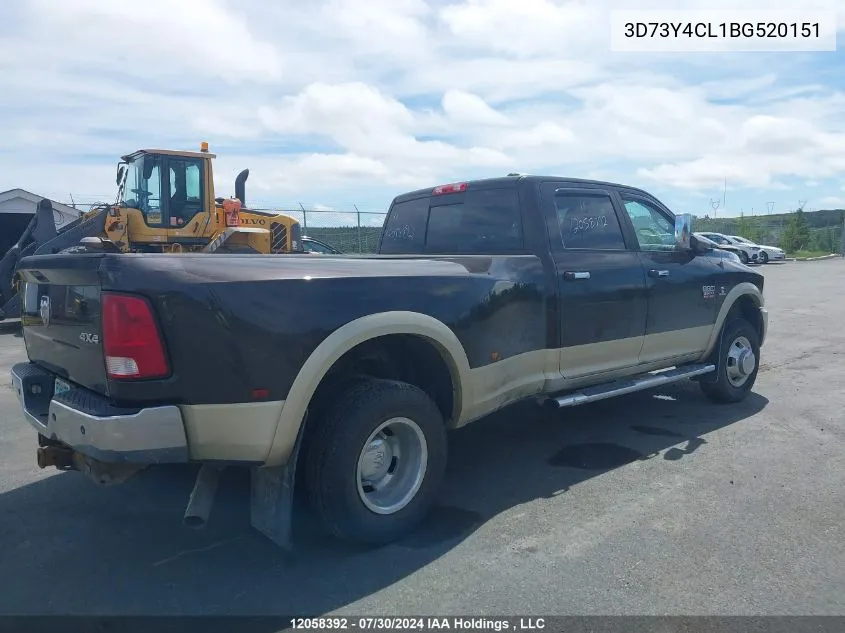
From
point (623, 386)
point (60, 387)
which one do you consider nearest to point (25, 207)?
point (60, 387)

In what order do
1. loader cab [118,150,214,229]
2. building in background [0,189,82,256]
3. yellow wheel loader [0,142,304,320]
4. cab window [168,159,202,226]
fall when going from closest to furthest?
yellow wheel loader [0,142,304,320] → loader cab [118,150,214,229] → cab window [168,159,202,226] → building in background [0,189,82,256]

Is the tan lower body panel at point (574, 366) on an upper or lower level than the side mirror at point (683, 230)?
lower

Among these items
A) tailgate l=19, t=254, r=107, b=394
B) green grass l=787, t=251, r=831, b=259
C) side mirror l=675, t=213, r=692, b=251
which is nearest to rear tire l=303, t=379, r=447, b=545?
tailgate l=19, t=254, r=107, b=394

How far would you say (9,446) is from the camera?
5258 mm

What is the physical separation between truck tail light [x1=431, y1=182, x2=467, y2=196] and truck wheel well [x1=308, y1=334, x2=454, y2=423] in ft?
5.89

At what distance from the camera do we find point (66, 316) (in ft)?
11.1

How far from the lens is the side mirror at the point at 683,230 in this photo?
18.3 feet

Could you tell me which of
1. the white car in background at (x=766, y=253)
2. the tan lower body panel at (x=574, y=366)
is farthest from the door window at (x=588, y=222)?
the white car in background at (x=766, y=253)

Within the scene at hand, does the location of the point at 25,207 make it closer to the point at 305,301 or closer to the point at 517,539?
the point at 305,301

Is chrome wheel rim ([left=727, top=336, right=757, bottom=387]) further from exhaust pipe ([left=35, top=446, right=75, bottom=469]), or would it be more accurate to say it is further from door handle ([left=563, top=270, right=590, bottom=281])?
exhaust pipe ([left=35, top=446, right=75, bottom=469])

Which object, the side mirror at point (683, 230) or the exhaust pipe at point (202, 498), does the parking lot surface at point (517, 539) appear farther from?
the side mirror at point (683, 230)

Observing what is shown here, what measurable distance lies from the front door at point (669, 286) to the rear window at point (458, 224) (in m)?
1.21

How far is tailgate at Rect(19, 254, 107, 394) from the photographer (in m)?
3.11

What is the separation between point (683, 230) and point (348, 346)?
347 centimetres
